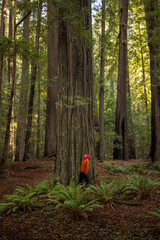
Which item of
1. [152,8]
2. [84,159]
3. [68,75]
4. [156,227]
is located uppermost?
[152,8]

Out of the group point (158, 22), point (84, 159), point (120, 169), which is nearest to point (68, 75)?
point (84, 159)

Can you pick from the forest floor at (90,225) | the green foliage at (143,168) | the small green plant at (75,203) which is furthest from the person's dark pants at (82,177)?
the green foliage at (143,168)

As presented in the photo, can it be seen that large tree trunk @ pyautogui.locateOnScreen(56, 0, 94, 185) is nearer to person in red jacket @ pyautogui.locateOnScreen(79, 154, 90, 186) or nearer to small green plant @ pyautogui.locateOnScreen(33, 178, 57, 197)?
person in red jacket @ pyautogui.locateOnScreen(79, 154, 90, 186)

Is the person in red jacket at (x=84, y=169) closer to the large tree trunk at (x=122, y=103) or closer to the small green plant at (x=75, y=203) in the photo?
the small green plant at (x=75, y=203)

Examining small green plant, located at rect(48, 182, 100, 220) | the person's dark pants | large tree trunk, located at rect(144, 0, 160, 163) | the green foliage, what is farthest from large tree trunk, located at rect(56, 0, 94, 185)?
large tree trunk, located at rect(144, 0, 160, 163)

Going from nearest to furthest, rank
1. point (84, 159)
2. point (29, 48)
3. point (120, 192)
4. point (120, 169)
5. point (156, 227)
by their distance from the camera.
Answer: point (156, 227)
point (120, 192)
point (84, 159)
point (29, 48)
point (120, 169)

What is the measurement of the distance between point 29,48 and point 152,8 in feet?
25.9

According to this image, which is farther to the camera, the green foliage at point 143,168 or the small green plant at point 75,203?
the green foliage at point 143,168

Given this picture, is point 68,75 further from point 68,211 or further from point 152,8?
point 152,8

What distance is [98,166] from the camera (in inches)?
472

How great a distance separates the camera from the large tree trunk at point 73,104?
6992 millimetres

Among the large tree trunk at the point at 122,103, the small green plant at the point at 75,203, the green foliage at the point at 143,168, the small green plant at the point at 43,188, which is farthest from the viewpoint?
the large tree trunk at the point at 122,103

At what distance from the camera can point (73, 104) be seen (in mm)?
7219

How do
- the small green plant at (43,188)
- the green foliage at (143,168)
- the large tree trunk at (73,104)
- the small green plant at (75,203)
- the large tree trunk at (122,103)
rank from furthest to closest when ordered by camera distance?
the large tree trunk at (122,103) → the green foliage at (143,168) → the large tree trunk at (73,104) → the small green plant at (43,188) → the small green plant at (75,203)
